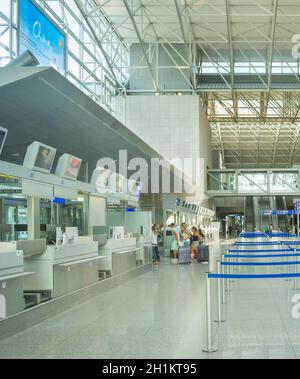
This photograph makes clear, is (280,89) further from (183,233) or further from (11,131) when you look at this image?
(11,131)

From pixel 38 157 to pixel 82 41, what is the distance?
53.7 ft

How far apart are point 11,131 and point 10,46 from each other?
246cm

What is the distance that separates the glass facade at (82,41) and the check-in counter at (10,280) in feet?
24.2

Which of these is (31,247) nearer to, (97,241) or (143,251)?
(97,241)

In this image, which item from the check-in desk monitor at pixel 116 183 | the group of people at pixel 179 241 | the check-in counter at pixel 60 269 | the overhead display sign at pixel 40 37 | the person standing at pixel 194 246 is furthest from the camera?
the person standing at pixel 194 246

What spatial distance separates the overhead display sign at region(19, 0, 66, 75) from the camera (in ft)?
41.2

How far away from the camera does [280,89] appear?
121 ft

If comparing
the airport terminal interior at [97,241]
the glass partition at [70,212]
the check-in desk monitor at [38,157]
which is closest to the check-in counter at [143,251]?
the airport terminal interior at [97,241]

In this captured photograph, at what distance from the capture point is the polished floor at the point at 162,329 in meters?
5.67

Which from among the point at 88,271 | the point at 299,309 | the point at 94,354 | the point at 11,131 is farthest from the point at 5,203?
the point at 299,309

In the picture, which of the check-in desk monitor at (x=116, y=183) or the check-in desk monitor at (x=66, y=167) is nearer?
the check-in desk monitor at (x=66, y=167)

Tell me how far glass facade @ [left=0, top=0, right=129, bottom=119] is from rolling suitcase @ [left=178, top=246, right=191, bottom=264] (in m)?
7.75
